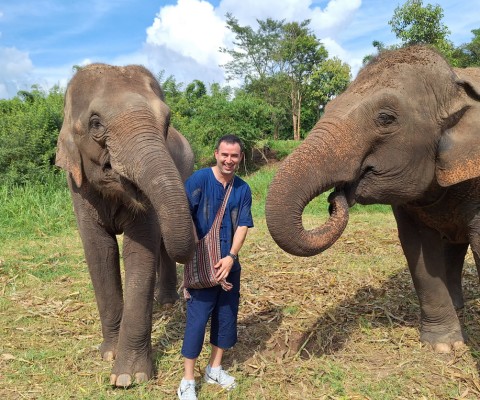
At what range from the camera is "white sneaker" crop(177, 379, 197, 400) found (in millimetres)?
2916

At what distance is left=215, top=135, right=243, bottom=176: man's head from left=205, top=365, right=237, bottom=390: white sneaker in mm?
1285

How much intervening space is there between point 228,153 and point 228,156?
0.02 m

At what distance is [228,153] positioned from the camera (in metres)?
2.83

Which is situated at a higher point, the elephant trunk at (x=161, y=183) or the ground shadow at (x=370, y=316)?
the elephant trunk at (x=161, y=183)

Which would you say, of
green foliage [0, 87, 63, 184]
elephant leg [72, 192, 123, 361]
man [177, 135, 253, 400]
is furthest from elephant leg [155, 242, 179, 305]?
green foliage [0, 87, 63, 184]

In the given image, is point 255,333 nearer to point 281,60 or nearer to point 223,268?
point 223,268

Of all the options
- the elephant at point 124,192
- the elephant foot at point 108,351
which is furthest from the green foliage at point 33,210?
the elephant at point 124,192

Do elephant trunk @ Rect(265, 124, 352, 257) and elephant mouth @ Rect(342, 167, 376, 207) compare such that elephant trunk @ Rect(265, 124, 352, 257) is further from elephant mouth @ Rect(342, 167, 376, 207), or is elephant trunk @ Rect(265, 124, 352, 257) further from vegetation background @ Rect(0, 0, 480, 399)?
vegetation background @ Rect(0, 0, 480, 399)

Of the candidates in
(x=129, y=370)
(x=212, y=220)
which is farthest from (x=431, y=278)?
(x=129, y=370)

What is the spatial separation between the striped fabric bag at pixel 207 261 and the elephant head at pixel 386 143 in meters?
0.51

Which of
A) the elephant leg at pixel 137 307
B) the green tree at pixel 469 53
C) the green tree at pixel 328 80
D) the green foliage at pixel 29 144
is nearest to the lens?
the elephant leg at pixel 137 307

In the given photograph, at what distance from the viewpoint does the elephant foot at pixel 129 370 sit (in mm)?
3195

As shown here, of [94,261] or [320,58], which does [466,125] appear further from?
[320,58]

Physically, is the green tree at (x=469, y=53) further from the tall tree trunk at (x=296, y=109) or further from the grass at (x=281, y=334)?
the grass at (x=281, y=334)
